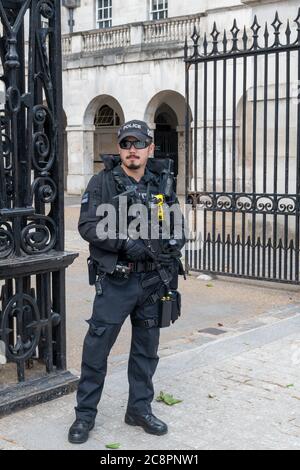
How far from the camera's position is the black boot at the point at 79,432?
4062mm

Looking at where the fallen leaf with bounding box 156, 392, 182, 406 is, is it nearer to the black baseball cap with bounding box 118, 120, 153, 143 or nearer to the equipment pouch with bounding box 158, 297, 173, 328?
the equipment pouch with bounding box 158, 297, 173, 328

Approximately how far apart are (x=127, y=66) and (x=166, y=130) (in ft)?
15.9

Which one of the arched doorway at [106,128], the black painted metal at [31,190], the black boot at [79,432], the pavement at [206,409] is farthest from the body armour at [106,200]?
the arched doorway at [106,128]

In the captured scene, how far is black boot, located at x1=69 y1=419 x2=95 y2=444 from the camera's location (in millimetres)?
4062

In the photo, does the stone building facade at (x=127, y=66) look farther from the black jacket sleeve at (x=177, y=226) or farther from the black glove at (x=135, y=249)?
the black glove at (x=135, y=249)

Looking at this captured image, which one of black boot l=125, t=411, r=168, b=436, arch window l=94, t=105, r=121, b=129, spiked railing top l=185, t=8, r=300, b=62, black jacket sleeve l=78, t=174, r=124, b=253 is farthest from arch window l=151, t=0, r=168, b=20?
black boot l=125, t=411, r=168, b=436

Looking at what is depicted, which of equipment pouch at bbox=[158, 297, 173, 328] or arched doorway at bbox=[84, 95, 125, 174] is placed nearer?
equipment pouch at bbox=[158, 297, 173, 328]

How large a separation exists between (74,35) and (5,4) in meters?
22.0

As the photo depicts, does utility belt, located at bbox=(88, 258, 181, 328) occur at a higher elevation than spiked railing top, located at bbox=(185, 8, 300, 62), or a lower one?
lower

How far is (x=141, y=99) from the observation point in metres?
24.0

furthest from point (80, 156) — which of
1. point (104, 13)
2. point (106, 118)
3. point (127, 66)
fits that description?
point (104, 13)

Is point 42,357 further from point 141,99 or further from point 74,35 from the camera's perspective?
point 74,35

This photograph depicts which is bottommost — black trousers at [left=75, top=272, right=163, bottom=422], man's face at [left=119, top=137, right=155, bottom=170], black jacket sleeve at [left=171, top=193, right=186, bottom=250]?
black trousers at [left=75, top=272, right=163, bottom=422]

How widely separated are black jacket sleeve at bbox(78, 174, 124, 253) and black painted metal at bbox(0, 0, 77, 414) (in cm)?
67
